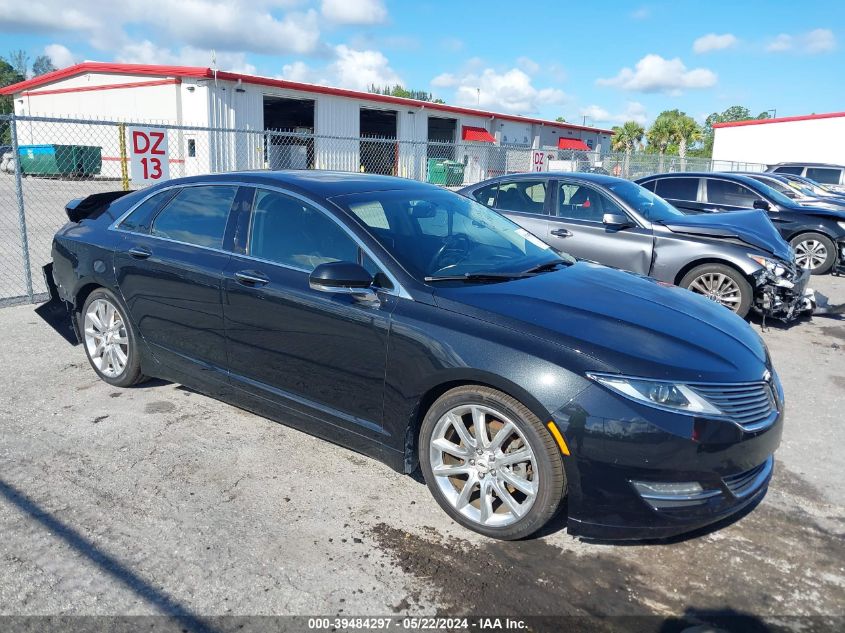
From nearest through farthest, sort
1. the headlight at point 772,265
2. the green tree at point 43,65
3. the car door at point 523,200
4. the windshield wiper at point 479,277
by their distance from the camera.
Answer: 1. the windshield wiper at point 479,277
2. the headlight at point 772,265
3. the car door at point 523,200
4. the green tree at point 43,65

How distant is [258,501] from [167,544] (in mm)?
525

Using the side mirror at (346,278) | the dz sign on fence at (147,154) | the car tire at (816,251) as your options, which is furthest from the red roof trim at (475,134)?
the side mirror at (346,278)

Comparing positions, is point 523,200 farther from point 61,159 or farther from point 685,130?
point 685,130

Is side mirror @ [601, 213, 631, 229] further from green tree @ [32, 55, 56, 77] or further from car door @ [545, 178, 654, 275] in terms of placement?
green tree @ [32, 55, 56, 77]

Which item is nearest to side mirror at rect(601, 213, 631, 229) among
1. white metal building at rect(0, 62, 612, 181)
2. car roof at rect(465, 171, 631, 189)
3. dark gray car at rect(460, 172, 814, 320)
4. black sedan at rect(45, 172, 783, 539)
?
dark gray car at rect(460, 172, 814, 320)

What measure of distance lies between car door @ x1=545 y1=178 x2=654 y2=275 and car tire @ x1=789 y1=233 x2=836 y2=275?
5.11 metres

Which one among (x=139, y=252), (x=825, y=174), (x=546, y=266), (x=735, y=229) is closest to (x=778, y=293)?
(x=735, y=229)

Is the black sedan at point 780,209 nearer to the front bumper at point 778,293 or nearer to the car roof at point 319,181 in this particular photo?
the front bumper at point 778,293

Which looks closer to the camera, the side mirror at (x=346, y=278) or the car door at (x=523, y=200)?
the side mirror at (x=346, y=278)

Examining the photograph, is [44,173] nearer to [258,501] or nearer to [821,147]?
[258,501]

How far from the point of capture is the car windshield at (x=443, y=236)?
3645mm

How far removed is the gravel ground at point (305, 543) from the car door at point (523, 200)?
13.6 ft

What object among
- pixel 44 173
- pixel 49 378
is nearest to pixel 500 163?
pixel 44 173

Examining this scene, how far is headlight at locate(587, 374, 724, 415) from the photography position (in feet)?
9.37
